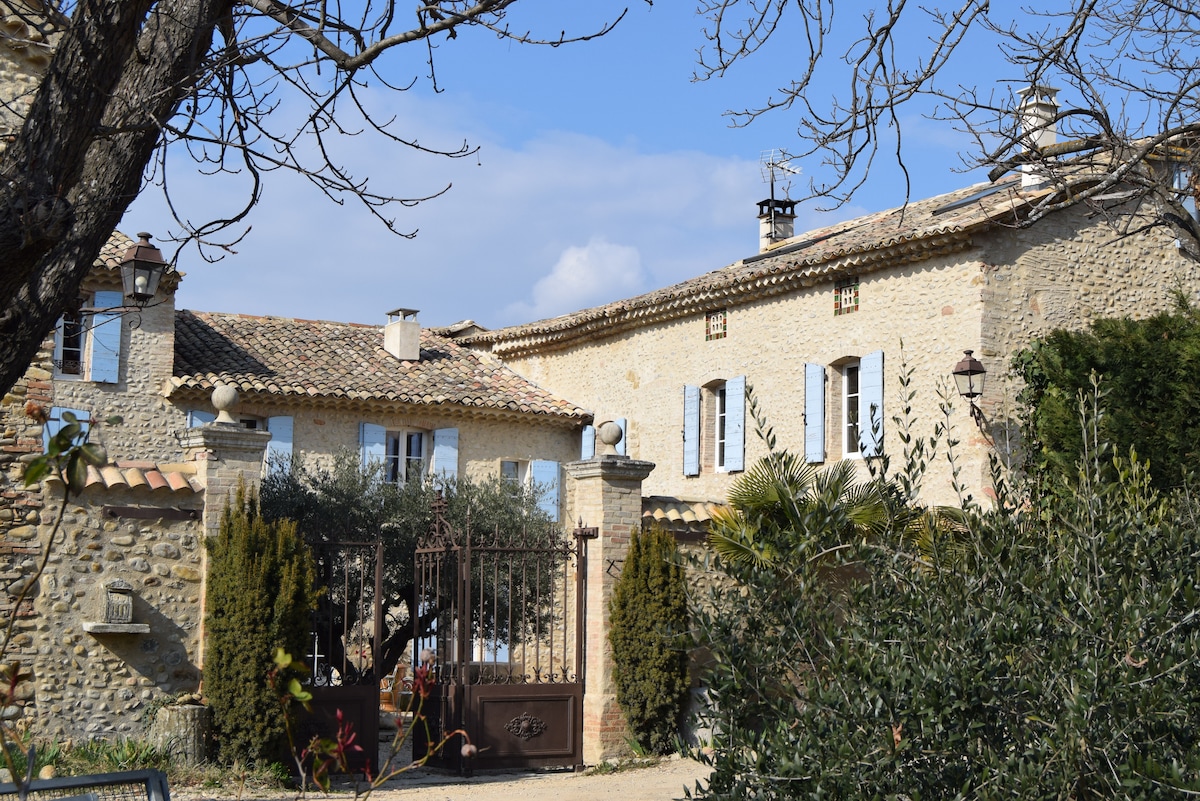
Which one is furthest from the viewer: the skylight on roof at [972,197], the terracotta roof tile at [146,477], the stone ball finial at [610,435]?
the skylight on roof at [972,197]

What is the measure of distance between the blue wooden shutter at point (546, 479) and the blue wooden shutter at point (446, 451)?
4.10 feet

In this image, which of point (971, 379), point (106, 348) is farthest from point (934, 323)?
point (106, 348)

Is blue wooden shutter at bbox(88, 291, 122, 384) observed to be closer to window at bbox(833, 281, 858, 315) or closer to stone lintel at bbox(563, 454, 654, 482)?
stone lintel at bbox(563, 454, 654, 482)

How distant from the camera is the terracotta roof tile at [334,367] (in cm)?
1814

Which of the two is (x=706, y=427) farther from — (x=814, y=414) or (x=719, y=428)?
(x=814, y=414)

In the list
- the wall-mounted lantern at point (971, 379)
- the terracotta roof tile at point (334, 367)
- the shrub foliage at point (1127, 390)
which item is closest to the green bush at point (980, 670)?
the shrub foliage at point (1127, 390)

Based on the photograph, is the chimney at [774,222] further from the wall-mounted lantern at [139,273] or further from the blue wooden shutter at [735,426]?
the wall-mounted lantern at [139,273]

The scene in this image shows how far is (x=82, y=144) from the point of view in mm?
3828

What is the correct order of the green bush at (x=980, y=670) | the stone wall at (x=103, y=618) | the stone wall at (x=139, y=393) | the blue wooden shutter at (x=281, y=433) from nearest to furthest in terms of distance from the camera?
the green bush at (x=980, y=670) < the stone wall at (x=103, y=618) < the stone wall at (x=139, y=393) < the blue wooden shutter at (x=281, y=433)

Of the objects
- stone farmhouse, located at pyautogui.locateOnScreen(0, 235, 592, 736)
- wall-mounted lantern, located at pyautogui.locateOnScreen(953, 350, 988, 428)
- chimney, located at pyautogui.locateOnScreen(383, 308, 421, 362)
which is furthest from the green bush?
chimney, located at pyautogui.locateOnScreen(383, 308, 421, 362)

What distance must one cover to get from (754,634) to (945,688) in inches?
37.5

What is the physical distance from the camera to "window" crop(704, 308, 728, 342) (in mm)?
18000

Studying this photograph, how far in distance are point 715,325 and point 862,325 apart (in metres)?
2.86

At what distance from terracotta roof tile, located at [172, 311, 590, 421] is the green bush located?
13772mm
